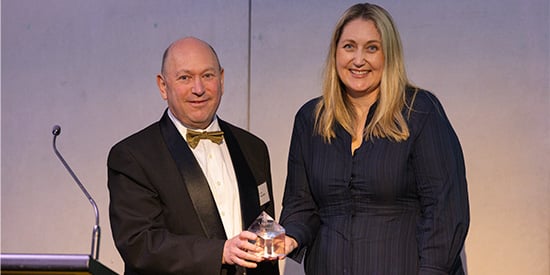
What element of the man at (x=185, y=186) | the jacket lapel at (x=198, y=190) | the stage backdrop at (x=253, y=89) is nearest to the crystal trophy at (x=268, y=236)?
the man at (x=185, y=186)

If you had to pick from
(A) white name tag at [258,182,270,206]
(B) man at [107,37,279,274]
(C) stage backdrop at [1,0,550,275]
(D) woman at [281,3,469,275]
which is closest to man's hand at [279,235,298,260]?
(D) woman at [281,3,469,275]

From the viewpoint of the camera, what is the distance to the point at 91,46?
4.60 meters

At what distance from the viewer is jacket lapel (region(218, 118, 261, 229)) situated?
3.06 metres

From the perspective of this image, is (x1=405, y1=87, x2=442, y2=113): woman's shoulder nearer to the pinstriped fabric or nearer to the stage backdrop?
the pinstriped fabric

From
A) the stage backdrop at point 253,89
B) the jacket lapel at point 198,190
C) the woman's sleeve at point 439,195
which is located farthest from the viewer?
the stage backdrop at point 253,89

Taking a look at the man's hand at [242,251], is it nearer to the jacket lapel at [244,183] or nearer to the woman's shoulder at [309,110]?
the jacket lapel at [244,183]

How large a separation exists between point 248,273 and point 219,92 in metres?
0.73

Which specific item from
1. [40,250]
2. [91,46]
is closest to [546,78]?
[91,46]

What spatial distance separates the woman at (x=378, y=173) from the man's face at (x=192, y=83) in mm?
470

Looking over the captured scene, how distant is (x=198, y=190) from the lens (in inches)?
117

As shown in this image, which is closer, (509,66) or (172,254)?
(172,254)

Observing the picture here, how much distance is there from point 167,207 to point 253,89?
4.96ft

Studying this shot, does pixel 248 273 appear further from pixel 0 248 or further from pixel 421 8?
pixel 0 248

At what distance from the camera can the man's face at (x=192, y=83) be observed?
3.06 metres
